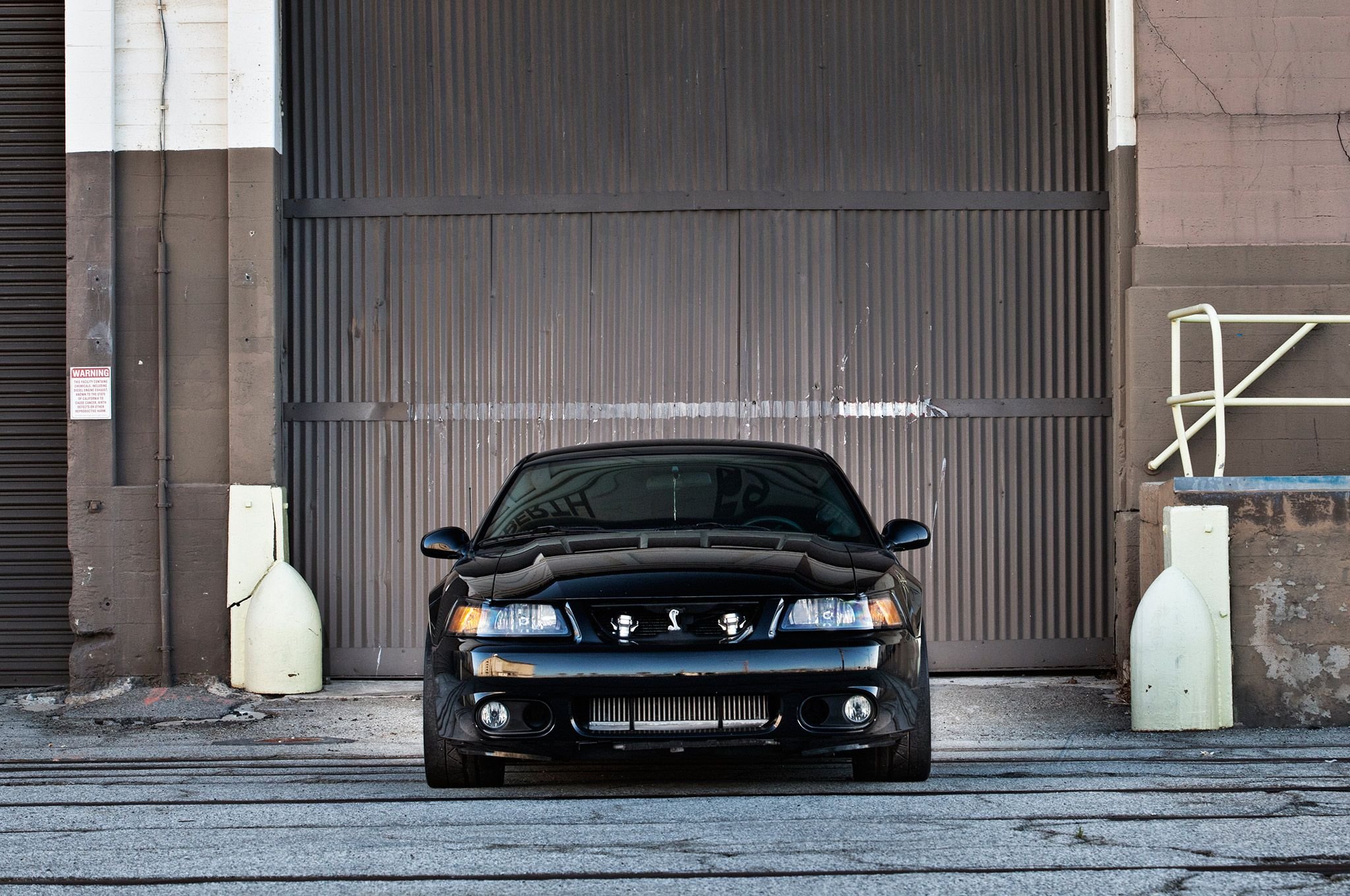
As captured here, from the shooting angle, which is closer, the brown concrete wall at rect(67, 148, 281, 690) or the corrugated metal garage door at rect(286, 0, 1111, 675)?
the brown concrete wall at rect(67, 148, 281, 690)

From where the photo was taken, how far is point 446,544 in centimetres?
700

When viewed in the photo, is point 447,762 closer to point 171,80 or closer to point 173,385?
point 173,385

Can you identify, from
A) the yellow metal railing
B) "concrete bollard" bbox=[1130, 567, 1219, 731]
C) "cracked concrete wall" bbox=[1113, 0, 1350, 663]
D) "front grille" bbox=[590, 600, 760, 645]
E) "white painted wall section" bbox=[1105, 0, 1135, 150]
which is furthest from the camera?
"white painted wall section" bbox=[1105, 0, 1135, 150]

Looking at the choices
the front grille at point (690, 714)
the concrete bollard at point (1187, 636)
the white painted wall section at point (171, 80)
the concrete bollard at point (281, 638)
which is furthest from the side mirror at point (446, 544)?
the white painted wall section at point (171, 80)

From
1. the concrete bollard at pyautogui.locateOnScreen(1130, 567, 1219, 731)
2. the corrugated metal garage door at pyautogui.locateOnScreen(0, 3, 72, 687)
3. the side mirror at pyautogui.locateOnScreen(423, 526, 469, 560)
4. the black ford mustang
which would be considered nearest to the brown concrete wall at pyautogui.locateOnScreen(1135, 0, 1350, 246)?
the concrete bollard at pyautogui.locateOnScreen(1130, 567, 1219, 731)

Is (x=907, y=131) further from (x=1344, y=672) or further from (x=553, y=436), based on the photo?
(x=1344, y=672)

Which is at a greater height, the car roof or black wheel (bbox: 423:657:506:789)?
the car roof

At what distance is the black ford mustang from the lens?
567 centimetres

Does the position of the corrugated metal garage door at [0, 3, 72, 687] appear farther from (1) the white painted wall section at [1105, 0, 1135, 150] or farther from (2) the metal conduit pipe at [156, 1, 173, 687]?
(1) the white painted wall section at [1105, 0, 1135, 150]

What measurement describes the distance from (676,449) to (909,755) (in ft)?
6.89

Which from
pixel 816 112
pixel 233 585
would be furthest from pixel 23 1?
pixel 816 112

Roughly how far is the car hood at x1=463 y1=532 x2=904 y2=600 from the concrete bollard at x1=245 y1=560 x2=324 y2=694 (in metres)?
4.23

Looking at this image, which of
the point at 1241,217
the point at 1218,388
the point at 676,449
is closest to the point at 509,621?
the point at 676,449

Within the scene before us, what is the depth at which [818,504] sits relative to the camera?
7.09m
